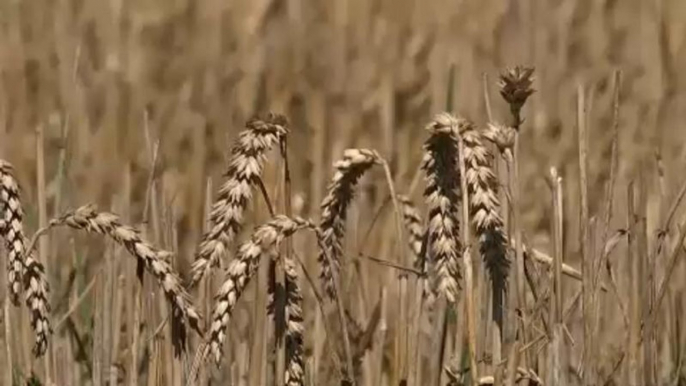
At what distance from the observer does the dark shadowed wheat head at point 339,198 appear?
0.90m

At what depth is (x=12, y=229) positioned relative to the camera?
0.86 meters

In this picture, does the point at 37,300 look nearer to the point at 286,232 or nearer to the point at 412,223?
the point at 286,232

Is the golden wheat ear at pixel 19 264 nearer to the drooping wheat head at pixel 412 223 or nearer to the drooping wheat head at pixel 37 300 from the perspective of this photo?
the drooping wheat head at pixel 37 300

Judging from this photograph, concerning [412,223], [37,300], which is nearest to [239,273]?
[37,300]

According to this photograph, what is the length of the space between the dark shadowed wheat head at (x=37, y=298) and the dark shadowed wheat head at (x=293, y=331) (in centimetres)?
14

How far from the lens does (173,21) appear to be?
8.16ft

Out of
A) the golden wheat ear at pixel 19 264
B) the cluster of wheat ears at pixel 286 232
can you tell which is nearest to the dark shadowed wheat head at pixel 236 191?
the cluster of wheat ears at pixel 286 232

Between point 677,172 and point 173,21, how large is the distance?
3.07 feet

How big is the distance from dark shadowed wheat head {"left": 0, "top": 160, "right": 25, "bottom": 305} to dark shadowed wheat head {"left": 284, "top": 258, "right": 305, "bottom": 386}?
154 mm

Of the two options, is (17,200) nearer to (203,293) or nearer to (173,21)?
(203,293)

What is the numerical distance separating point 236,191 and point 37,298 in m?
0.14

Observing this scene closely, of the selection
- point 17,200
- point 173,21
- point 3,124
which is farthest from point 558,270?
point 173,21

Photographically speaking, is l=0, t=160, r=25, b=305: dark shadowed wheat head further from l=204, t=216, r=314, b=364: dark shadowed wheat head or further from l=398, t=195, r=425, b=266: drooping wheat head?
l=398, t=195, r=425, b=266: drooping wheat head

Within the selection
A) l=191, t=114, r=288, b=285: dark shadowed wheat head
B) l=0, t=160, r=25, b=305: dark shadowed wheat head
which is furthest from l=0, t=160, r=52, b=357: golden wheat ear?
l=191, t=114, r=288, b=285: dark shadowed wheat head
